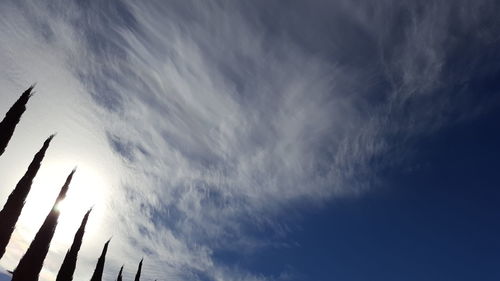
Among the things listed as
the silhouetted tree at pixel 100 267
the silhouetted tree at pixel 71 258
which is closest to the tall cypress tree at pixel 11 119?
the silhouetted tree at pixel 71 258

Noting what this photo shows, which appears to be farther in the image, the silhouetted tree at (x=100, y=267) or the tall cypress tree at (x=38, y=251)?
the silhouetted tree at (x=100, y=267)

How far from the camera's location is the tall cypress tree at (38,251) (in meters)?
27.9

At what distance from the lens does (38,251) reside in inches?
1159

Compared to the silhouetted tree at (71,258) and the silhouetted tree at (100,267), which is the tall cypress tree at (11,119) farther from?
the silhouetted tree at (100,267)

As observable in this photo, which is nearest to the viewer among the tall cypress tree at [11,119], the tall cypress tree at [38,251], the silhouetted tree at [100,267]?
the tall cypress tree at [11,119]

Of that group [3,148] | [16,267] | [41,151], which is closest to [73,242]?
[16,267]

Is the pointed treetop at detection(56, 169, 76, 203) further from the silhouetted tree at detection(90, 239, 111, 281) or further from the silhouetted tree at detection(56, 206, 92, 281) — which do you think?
the silhouetted tree at detection(90, 239, 111, 281)

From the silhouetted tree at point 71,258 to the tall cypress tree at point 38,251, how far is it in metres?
2.41

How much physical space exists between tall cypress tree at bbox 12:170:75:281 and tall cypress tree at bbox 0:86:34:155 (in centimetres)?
779

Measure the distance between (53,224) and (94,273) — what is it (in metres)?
Answer: 7.13

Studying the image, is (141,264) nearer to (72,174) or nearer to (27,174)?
(72,174)

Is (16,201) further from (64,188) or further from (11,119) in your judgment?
(11,119)

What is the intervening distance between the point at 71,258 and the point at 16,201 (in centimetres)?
713

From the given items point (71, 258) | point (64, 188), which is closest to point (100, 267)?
point (71, 258)
